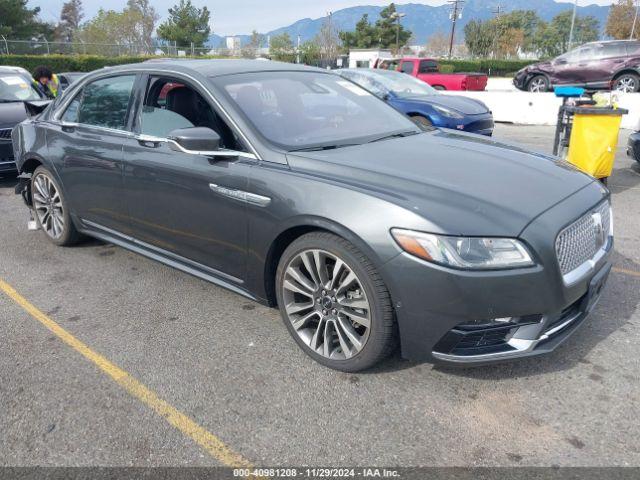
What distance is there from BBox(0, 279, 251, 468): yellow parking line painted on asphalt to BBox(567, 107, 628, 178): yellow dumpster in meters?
5.55

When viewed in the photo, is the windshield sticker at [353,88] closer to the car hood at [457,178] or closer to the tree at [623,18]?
the car hood at [457,178]

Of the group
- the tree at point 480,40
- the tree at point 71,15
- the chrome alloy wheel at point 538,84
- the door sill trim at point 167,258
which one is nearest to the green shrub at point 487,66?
the tree at point 480,40

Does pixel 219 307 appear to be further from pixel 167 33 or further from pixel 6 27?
pixel 167 33

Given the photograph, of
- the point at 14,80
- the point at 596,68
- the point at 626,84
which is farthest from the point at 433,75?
the point at 14,80

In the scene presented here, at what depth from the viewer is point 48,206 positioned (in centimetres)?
501

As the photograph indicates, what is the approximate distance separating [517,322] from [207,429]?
153cm

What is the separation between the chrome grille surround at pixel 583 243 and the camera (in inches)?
103

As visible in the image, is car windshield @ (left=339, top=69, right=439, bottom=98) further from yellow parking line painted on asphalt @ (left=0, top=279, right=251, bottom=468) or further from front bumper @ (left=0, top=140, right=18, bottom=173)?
yellow parking line painted on asphalt @ (left=0, top=279, right=251, bottom=468)

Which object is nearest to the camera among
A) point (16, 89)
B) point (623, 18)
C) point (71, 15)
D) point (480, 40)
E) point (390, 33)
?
point (16, 89)

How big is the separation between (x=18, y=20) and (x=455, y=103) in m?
48.3

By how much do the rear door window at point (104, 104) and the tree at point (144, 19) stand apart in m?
61.3

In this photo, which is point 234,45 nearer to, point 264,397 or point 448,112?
point 448,112

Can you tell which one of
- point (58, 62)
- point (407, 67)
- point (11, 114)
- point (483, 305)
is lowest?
point (483, 305)

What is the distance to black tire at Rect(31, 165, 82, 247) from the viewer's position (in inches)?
187
